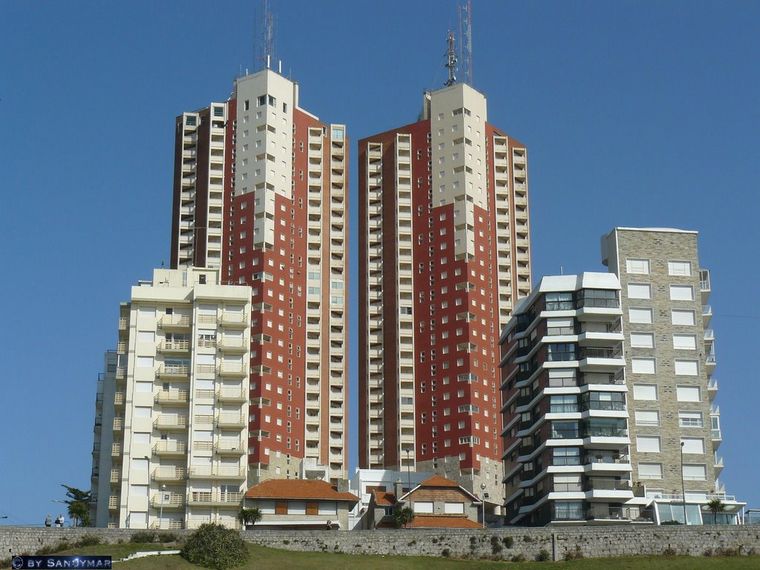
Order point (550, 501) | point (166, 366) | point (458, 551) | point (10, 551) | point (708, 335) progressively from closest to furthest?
point (10, 551) → point (458, 551) → point (550, 501) → point (708, 335) → point (166, 366)

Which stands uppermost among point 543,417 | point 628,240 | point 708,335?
point 628,240

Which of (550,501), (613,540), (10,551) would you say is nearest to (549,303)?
(550,501)

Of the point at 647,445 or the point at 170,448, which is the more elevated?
the point at 170,448

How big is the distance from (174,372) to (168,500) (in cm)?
1506

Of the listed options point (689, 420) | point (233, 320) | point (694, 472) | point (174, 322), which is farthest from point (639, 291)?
point (174, 322)

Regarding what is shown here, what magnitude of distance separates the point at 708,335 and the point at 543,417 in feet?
68.7

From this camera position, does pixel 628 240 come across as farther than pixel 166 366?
No

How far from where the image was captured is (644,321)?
150500mm

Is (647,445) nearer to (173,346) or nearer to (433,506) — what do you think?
(433,506)

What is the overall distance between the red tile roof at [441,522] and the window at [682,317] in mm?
30801

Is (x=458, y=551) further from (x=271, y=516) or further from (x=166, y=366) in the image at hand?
(x=166, y=366)

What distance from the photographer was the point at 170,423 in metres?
162

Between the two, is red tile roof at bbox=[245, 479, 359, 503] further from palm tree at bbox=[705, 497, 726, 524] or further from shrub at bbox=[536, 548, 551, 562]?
palm tree at bbox=[705, 497, 726, 524]

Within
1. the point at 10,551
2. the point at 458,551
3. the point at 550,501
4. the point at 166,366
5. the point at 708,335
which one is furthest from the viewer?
the point at 166,366
